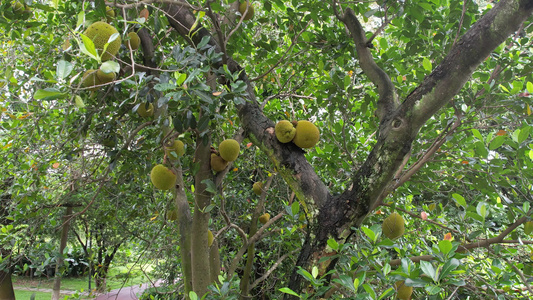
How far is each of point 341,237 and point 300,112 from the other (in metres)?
2.05

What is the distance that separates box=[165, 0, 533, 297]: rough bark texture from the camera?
3.61 ft

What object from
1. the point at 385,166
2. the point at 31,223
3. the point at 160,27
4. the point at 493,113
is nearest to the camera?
the point at 385,166

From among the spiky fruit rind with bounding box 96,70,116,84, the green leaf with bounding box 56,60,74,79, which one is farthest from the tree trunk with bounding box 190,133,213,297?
the green leaf with bounding box 56,60,74,79

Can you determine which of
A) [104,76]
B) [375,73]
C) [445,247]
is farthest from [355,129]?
[104,76]

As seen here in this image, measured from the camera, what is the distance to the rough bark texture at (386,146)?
→ 3.61 ft

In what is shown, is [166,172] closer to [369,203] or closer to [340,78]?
[369,203]

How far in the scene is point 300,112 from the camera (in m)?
3.17

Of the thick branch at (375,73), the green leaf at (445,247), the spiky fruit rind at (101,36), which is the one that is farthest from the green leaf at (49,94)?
the thick branch at (375,73)

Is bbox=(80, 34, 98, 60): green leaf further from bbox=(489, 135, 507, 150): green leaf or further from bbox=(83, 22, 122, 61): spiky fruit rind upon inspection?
bbox=(489, 135, 507, 150): green leaf

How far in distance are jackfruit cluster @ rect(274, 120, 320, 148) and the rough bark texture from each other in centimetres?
5

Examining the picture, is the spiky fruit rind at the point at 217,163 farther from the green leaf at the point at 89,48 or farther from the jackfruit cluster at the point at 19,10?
the jackfruit cluster at the point at 19,10

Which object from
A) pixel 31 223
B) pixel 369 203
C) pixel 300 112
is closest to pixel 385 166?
pixel 369 203

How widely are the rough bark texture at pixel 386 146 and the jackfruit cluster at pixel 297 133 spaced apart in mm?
47

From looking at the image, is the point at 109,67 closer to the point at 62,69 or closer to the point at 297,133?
the point at 62,69
